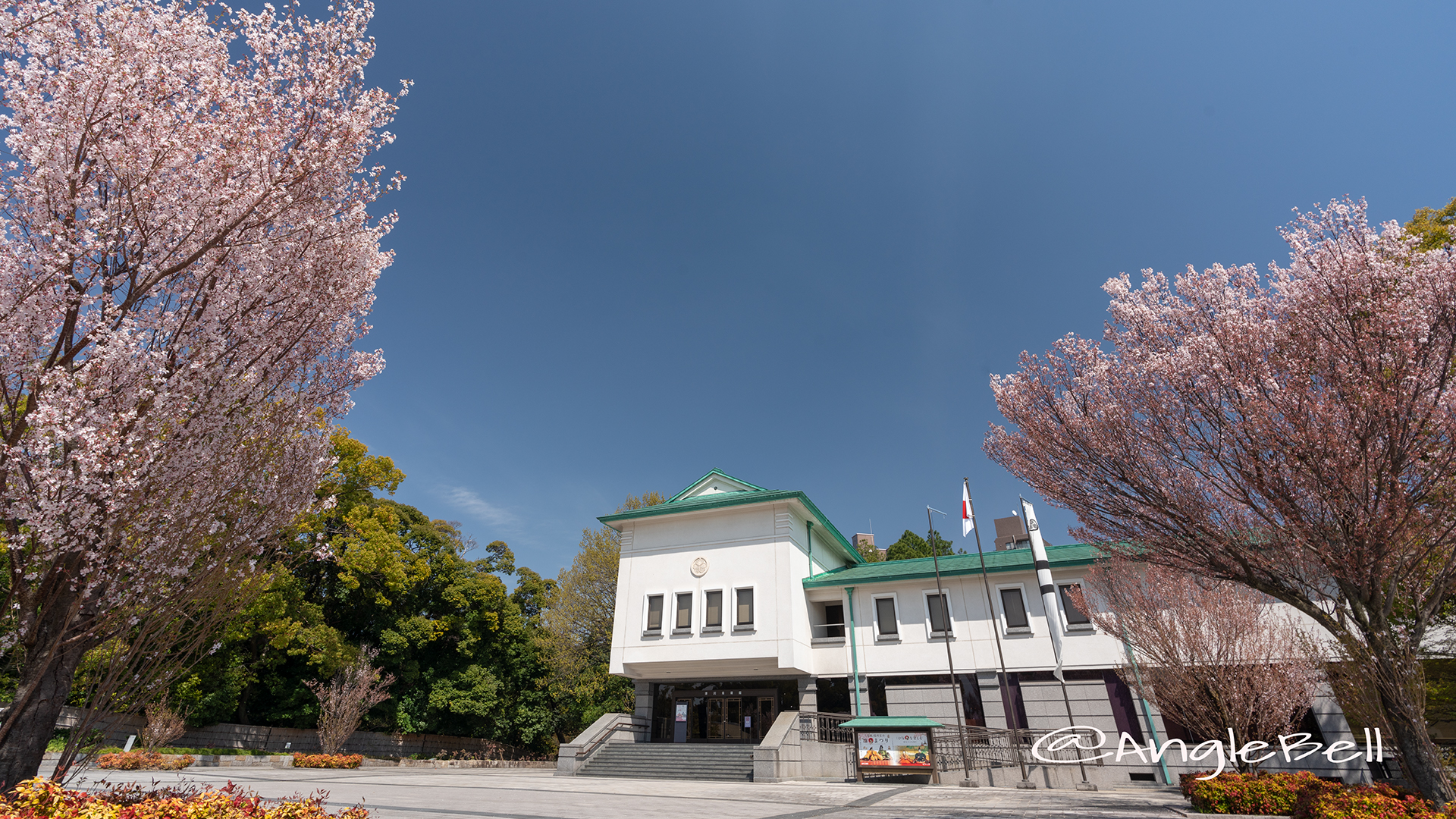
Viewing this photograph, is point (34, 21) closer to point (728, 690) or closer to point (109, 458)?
point (109, 458)

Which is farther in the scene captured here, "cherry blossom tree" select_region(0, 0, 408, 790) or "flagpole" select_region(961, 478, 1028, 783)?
"flagpole" select_region(961, 478, 1028, 783)

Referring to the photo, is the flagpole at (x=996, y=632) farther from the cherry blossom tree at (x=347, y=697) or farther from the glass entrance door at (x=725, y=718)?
the cherry blossom tree at (x=347, y=697)

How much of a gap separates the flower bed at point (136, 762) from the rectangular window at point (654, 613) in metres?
14.3

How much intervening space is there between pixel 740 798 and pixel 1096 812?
23.1ft

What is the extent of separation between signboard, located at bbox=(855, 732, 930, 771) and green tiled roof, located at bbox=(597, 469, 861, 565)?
9.12 meters

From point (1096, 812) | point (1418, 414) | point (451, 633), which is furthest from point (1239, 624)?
point (451, 633)

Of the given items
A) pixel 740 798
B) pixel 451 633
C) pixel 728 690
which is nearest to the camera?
pixel 740 798

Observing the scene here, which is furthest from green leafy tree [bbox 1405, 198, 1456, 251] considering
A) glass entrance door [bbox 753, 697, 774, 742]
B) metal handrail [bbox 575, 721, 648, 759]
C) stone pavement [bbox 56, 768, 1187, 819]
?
metal handrail [bbox 575, 721, 648, 759]

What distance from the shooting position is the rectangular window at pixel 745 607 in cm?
2397

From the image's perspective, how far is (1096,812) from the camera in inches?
422

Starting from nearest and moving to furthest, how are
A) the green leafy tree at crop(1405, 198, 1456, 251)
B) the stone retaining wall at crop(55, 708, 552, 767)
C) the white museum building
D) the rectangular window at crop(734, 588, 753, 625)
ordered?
the green leafy tree at crop(1405, 198, 1456, 251) < the white museum building < the stone retaining wall at crop(55, 708, 552, 767) < the rectangular window at crop(734, 588, 753, 625)

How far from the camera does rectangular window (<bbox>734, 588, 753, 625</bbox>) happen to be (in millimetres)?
23969

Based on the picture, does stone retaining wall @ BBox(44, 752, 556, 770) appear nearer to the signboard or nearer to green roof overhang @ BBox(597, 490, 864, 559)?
green roof overhang @ BBox(597, 490, 864, 559)

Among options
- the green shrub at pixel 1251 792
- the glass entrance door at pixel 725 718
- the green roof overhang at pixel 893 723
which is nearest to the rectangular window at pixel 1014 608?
the green roof overhang at pixel 893 723
